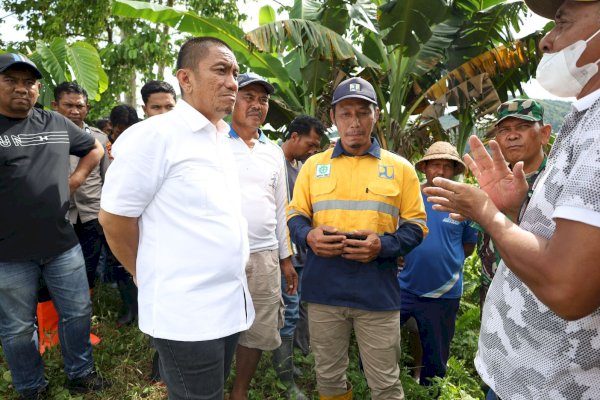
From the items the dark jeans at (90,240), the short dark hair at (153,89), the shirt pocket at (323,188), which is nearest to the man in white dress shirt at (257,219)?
the shirt pocket at (323,188)

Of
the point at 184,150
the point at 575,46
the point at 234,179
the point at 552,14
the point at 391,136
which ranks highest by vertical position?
the point at 552,14

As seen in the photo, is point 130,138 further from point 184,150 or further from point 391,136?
point 391,136

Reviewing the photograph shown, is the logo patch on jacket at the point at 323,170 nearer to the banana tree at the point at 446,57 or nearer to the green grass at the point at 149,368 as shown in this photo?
the green grass at the point at 149,368

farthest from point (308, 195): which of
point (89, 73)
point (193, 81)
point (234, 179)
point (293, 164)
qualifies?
point (89, 73)

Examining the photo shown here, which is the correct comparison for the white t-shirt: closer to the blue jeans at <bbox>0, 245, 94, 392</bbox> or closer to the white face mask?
the white face mask

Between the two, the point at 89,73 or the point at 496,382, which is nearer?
the point at 496,382

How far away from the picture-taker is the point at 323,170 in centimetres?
266

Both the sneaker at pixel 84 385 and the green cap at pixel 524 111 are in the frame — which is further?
the sneaker at pixel 84 385

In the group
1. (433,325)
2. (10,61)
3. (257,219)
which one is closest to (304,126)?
(257,219)

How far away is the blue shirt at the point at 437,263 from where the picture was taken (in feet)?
9.95

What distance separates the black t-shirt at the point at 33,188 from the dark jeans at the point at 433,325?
2.38 m

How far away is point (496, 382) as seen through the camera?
1364 mm

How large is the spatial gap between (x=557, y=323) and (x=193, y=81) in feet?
5.30

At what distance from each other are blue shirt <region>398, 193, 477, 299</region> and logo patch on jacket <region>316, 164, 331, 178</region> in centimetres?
89
